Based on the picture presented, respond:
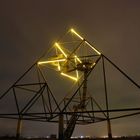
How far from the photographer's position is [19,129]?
20.6 metres

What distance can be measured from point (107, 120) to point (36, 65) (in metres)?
8.85

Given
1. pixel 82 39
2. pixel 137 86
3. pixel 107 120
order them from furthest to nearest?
pixel 107 120
pixel 82 39
pixel 137 86

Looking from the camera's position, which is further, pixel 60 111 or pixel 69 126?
pixel 69 126

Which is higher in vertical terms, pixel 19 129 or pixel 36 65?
pixel 36 65

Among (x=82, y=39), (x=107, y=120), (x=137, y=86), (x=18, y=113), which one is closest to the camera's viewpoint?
(x=137, y=86)

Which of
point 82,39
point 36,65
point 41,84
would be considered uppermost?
point 82,39

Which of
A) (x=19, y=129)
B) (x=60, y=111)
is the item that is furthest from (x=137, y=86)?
(x=19, y=129)

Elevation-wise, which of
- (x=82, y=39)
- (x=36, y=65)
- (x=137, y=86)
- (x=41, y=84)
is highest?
(x=82, y=39)

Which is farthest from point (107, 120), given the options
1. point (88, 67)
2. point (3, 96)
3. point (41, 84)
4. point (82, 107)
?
point (3, 96)

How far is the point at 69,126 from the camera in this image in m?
21.7

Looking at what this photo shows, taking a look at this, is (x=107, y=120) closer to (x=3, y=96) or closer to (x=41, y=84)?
(x=41, y=84)

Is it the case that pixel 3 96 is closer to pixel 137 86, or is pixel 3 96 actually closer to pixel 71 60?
pixel 71 60

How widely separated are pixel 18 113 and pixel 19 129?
1.46 metres

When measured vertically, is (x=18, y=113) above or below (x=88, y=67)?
below
